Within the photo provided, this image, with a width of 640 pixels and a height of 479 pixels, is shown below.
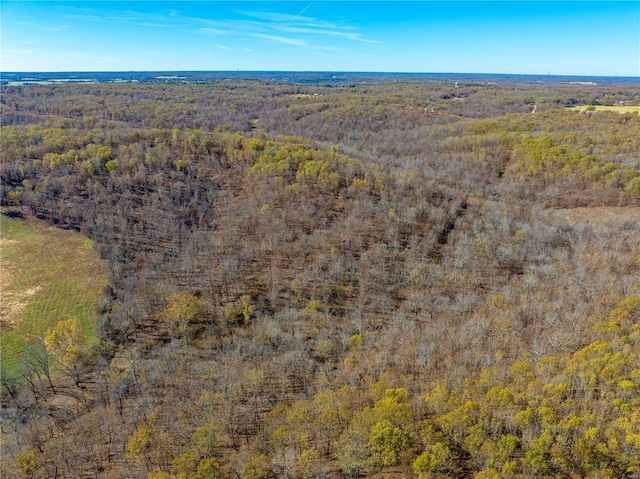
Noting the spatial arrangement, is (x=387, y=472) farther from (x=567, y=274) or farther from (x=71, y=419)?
(x=567, y=274)

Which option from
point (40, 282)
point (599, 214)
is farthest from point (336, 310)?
point (599, 214)

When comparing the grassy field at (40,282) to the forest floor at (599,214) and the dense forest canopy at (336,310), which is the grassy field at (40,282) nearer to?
the dense forest canopy at (336,310)

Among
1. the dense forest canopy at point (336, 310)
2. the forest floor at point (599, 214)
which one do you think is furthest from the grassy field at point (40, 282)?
the forest floor at point (599, 214)

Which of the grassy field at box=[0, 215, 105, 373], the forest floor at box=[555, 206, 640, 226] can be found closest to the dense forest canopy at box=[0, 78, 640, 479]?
the forest floor at box=[555, 206, 640, 226]

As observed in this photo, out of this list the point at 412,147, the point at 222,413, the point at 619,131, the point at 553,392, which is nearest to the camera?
the point at 553,392

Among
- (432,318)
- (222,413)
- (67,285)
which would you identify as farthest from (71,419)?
(432,318)

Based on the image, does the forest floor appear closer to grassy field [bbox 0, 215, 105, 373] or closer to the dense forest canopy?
the dense forest canopy
